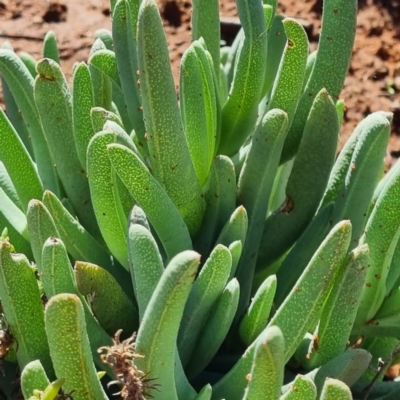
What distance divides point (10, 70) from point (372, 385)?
798mm

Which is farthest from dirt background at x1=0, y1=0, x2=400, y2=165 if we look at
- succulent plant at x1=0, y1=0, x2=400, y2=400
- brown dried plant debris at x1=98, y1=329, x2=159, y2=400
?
brown dried plant debris at x1=98, y1=329, x2=159, y2=400

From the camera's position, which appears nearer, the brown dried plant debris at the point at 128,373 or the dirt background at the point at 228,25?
the brown dried plant debris at the point at 128,373

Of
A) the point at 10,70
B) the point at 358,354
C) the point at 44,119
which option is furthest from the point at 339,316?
the point at 10,70

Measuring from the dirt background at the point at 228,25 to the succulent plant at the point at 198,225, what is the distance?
44.1 inches

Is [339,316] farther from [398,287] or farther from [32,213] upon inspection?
[32,213]

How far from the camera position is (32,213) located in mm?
936

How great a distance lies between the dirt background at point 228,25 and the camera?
7.66ft

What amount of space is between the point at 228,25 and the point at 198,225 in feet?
4.90

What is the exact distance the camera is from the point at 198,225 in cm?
113

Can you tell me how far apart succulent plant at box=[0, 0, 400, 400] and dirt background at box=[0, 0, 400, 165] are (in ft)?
3.67

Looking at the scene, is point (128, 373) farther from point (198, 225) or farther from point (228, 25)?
point (228, 25)

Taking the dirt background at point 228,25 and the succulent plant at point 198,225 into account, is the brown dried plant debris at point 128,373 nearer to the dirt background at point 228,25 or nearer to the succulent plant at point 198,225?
the succulent plant at point 198,225

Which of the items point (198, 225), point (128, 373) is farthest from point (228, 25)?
point (128, 373)

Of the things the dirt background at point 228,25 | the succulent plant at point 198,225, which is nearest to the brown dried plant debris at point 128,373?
the succulent plant at point 198,225
